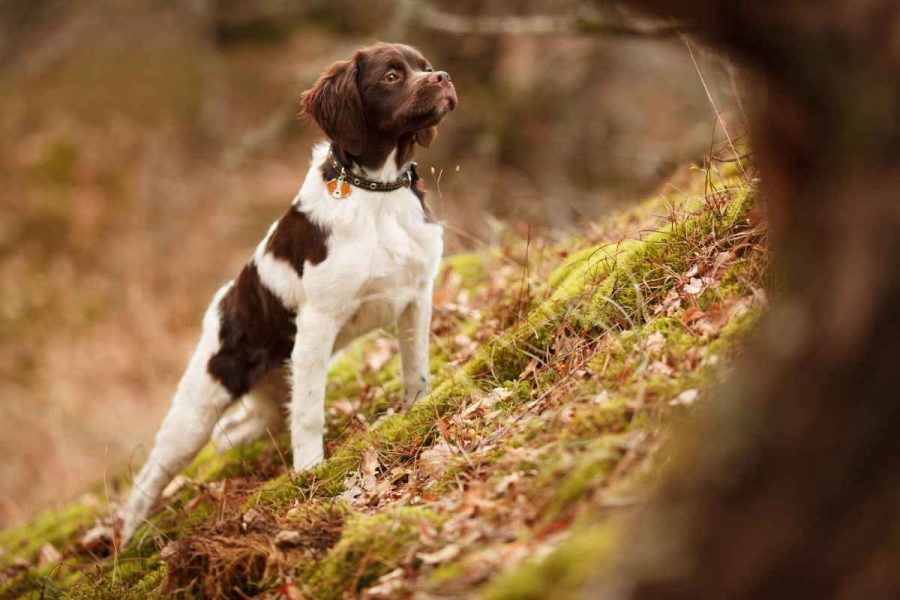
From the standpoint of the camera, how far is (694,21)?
5.66 ft

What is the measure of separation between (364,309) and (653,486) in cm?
207

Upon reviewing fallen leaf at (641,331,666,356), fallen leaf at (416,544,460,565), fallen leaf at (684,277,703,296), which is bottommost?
fallen leaf at (416,544,460,565)

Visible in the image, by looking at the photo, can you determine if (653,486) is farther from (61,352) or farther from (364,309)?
(61,352)

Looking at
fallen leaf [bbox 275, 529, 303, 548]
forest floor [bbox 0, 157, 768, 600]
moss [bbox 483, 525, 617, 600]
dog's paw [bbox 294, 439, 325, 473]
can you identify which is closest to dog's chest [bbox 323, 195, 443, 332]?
forest floor [bbox 0, 157, 768, 600]

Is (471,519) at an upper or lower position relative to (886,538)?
lower

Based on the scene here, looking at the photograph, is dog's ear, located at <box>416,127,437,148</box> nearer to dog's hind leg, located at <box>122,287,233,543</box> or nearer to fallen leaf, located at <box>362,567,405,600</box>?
dog's hind leg, located at <box>122,287,233,543</box>

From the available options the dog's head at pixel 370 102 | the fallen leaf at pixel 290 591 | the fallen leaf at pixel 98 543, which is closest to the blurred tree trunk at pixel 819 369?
the fallen leaf at pixel 290 591

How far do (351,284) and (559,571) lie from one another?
202 centimetres

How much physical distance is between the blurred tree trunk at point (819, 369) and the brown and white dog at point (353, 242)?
2.36m

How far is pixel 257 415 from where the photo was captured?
4.80 m

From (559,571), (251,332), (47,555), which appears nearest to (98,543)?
(47,555)

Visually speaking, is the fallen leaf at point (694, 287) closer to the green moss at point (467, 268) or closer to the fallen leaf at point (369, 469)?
the fallen leaf at point (369, 469)

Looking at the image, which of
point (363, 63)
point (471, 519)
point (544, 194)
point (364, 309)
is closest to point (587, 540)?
point (471, 519)

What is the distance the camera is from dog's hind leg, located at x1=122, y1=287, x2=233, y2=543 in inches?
176
